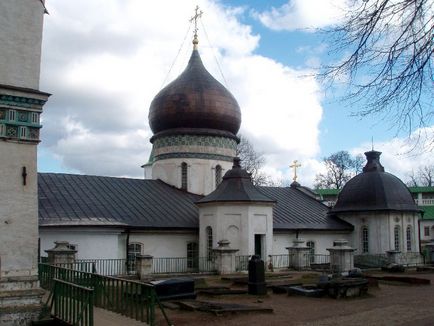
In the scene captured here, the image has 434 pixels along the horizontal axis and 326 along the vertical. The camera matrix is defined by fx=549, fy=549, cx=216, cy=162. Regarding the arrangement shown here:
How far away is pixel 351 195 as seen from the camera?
32031mm

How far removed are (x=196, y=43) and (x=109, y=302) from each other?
74.4ft

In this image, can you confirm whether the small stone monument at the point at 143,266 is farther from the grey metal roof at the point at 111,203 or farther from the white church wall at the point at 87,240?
the grey metal roof at the point at 111,203

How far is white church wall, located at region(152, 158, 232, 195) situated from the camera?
95.9 feet

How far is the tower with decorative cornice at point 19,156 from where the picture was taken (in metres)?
10.5

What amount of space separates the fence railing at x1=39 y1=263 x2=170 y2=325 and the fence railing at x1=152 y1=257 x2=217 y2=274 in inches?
430

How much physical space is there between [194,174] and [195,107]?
3.57 metres

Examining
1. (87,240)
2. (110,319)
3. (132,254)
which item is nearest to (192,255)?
(132,254)

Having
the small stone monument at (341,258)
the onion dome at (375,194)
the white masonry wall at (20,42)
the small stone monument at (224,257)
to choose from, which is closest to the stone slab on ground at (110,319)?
the white masonry wall at (20,42)

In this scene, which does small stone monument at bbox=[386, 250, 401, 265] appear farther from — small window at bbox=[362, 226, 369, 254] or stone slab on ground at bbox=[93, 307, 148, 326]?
stone slab on ground at bbox=[93, 307, 148, 326]

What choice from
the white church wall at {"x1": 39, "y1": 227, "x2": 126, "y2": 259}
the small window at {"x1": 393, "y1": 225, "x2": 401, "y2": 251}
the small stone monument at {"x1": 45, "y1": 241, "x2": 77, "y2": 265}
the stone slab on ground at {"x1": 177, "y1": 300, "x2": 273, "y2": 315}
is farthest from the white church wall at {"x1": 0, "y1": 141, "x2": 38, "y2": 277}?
the small window at {"x1": 393, "y1": 225, "x2": 401, "y2": 251}

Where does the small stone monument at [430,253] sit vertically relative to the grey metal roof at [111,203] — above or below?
below

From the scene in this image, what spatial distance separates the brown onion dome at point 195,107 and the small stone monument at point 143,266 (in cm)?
985

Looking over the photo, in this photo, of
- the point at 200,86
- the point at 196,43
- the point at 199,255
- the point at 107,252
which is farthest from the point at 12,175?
the point at 196,43

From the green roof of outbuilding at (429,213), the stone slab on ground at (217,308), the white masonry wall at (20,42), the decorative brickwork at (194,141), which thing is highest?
the decorative brickwork at (194,141)
